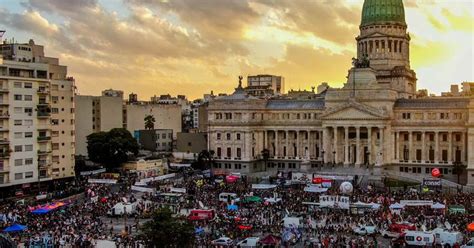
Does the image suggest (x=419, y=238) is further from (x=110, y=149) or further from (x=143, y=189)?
(x=110, y=149)

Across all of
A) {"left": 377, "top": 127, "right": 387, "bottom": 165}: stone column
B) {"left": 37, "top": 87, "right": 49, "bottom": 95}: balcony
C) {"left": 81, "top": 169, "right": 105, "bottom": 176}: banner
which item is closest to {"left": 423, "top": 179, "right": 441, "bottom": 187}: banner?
{"left": 377, "top": 127, "right": 387, "bottom": 165}: stone column

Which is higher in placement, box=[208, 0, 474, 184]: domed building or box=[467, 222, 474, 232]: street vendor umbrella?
box=[208, 0, 474, 184]: domed building

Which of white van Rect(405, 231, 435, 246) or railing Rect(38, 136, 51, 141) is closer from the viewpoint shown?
white van Rect(405, 231, 435, 246)

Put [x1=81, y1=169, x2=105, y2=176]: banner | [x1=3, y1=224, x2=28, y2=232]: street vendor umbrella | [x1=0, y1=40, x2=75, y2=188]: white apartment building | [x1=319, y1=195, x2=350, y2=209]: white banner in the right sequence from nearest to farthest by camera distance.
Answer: [x1=3, y1=224, x2=28, y2=232]: street vendor umbrella, [x1=319, y1=195, x2=350, y2=209]: white banner, [x1=0, y1=40, x2=75, y2=188]: white apartment building, [x1=81, y1=169, x2=105, y2=176]: banner

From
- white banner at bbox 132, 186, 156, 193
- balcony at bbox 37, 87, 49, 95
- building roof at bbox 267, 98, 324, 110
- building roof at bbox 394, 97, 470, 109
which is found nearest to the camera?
white banner at bbox 132, 186, 156, 193

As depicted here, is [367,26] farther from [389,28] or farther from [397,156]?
[397,156]

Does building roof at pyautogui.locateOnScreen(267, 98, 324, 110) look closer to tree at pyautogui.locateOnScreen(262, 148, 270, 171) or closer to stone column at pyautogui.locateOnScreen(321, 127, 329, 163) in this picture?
stone column at pyautogui.locateOnScreen(321, 127, 329, 163)

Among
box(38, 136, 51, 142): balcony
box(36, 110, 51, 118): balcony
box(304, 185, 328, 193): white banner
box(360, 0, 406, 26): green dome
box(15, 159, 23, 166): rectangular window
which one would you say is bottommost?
box(304, 185, 328, 193): white banner
